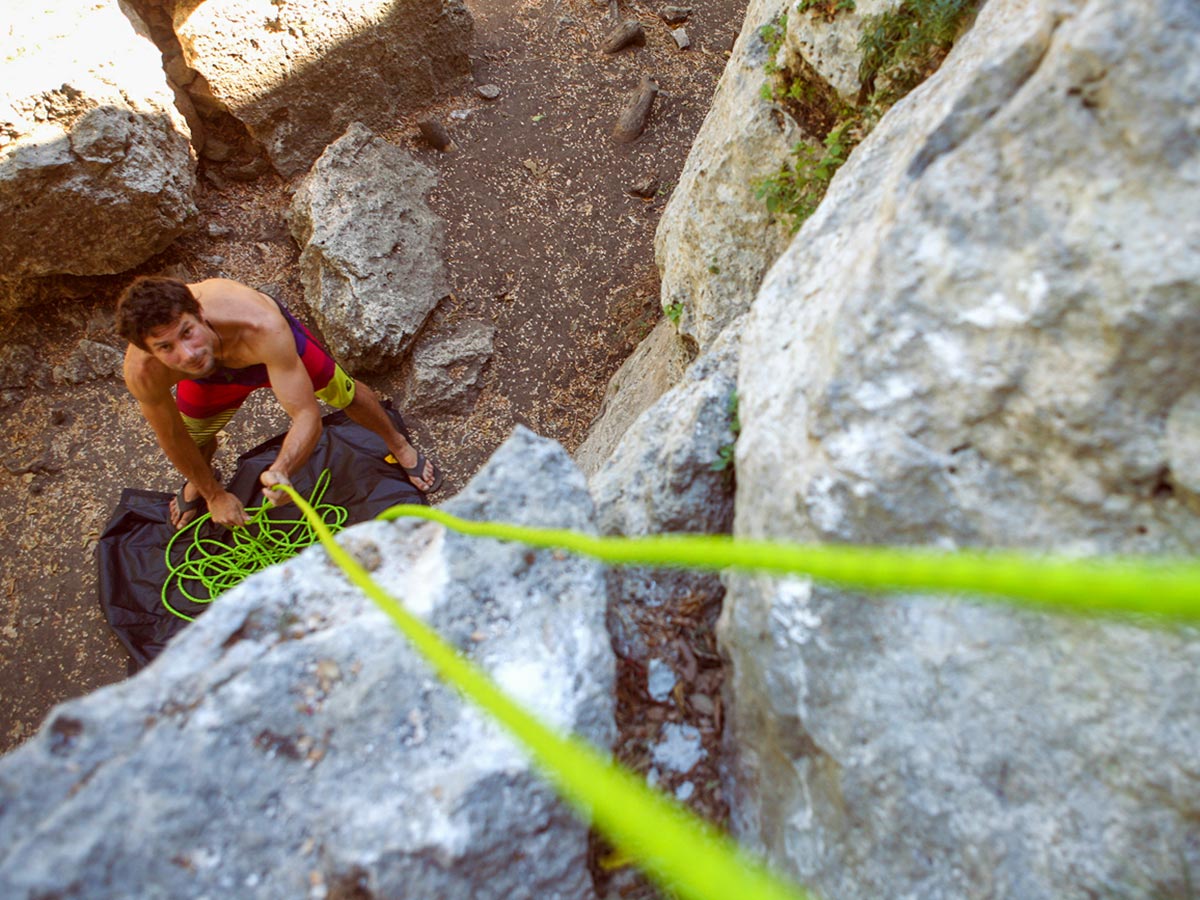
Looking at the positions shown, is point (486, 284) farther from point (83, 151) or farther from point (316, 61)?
point (83, 151)

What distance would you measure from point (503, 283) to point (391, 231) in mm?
747

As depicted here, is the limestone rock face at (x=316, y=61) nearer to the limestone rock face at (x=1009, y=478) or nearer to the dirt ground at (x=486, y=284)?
the dirt ground at (x=486, y=284)

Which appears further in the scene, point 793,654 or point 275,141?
point 275,141

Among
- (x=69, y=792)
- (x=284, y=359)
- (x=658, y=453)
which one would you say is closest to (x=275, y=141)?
(x=284, y=359)

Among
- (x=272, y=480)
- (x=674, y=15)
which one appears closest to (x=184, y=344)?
(x=272, y=480)

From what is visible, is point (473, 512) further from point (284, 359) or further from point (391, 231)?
point (391, 231)

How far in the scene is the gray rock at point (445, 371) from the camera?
421 cm

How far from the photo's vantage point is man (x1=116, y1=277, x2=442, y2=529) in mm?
2711

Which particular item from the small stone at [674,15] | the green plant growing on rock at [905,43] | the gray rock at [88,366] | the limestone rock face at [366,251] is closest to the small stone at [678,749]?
the green plant growing on rock at [905,43]

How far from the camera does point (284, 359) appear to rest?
308 cm

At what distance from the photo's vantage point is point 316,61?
15.5 feet

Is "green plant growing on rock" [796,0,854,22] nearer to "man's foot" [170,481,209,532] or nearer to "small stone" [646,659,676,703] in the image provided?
"small stone" [646,659,676,703]

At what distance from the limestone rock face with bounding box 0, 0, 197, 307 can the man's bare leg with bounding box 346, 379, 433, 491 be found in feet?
5.95

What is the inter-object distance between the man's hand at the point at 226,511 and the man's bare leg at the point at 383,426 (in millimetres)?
720
